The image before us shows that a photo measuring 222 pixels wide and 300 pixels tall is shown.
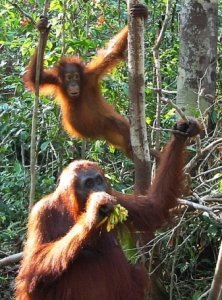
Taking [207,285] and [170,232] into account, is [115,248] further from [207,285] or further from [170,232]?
[207,285]

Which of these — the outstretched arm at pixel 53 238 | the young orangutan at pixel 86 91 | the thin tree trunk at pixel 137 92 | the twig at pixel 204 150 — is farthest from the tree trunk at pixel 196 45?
the outstretched arm at pixel 53 238

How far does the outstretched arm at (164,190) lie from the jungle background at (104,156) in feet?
0.60

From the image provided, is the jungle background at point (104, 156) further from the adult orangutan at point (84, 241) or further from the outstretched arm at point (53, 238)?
the outstretched arm at point (53, 238)

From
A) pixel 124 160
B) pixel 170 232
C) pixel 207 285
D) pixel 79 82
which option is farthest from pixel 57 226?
pixel 79 82

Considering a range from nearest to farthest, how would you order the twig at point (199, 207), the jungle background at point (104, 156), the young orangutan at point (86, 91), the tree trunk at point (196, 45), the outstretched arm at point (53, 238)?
the outstretched arm at point (53, 238)
the twig at point (199, 207)
the jungle background at point (104, 156)
the tree trunk at point (196, 45)
the young orangutan at point (86, 91)

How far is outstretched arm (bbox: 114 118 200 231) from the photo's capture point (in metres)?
3.62

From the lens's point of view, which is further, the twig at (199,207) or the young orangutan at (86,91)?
the young orangutan at (86,91)

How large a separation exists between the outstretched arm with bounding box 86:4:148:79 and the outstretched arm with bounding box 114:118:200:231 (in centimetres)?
209

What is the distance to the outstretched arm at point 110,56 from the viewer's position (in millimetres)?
5613

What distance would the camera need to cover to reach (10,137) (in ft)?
19.0

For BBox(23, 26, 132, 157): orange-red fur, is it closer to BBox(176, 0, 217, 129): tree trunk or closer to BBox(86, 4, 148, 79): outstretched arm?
BBox(86, 4, 148, 79): outstretched arm

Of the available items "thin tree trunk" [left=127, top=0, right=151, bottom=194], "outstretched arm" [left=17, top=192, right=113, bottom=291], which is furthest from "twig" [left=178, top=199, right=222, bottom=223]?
"outstretched arm" [left=17, top=192, right=113, bottom=291]

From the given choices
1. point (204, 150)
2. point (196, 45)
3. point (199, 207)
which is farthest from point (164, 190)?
point (196, 45)

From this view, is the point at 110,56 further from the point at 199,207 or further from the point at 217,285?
the point at 217,285
